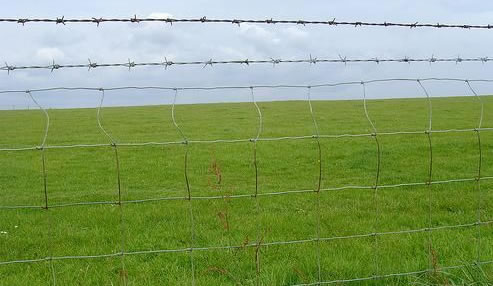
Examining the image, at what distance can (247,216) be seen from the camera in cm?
761

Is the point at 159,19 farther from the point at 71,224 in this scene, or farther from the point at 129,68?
the point at 71,224

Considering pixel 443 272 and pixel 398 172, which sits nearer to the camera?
pixel 443 272

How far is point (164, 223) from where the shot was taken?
7.24m

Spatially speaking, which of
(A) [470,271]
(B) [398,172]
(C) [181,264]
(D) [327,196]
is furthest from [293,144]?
(A) [470,271]

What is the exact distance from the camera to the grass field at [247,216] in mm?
5074

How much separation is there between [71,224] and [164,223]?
50.0 inches

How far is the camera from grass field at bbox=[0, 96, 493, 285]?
5.07 meters

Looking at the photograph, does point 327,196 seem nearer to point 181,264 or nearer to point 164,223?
point 164,223

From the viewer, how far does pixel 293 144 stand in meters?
17.0

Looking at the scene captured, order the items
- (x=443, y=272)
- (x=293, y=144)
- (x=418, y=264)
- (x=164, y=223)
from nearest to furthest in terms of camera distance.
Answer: (x=443, y=272) < (x=418, y=264) < (x=164, y=223) < (x=293, y=144)

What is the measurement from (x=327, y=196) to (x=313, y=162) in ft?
15.0

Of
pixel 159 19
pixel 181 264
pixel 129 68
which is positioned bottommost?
pixel 181 264

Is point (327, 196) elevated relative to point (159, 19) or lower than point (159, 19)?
lower

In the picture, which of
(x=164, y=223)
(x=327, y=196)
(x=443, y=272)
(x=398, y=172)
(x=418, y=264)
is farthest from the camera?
(x=398, y=172)
